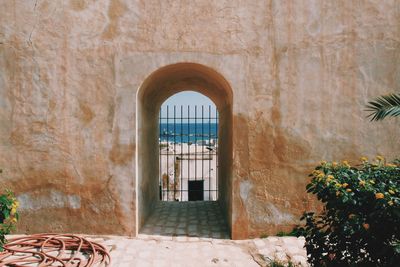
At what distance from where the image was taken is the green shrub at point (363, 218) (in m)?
2.88

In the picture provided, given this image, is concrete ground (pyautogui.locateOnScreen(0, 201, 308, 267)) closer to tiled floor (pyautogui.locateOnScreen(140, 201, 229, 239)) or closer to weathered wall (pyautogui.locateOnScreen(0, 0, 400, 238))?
tiled floor (pyautogui.locateOnScreen(140, 201, 229, 239))

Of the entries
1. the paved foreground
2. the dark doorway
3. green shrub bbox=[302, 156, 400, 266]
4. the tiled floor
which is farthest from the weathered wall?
the dark doorway

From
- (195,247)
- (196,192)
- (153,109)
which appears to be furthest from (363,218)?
(196,192)

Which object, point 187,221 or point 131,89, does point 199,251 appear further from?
point 131,89

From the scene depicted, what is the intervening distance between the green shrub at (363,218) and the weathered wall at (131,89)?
1.95m

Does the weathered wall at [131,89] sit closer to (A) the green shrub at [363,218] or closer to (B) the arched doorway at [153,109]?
(B) the arched doorway at [153,109]

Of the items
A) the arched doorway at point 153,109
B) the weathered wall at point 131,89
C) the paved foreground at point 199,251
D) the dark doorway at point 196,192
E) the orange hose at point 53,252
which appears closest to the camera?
the orange hose at point 53,252

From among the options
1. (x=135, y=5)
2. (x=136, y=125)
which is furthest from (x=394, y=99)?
(x=135, y=5)

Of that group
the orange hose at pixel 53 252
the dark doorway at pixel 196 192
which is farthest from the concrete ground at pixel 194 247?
the dark doorway at pixel 196 192

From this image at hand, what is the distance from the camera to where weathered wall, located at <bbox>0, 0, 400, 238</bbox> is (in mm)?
5113

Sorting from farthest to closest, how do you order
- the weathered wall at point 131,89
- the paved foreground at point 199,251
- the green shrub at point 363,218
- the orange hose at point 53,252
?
1. the weathered wall at point 131,89
2. the paved foreground at point 199,251
3. the orange hose at point 53,252
4. the green shrub at point 363,218

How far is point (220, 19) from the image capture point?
5.14m

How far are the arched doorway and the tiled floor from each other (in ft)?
0.58

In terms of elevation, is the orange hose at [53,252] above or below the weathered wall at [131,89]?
below
